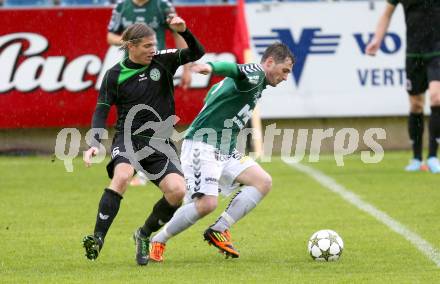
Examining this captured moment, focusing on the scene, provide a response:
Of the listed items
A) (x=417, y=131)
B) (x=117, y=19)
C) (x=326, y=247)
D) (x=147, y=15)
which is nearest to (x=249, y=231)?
(x=326, y=247)

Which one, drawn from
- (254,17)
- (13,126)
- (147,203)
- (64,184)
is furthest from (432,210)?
(13,126)

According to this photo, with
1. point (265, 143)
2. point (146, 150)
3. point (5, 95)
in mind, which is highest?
point (146, 150)

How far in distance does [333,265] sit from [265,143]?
8.16 meters

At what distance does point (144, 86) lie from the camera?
7562 mm

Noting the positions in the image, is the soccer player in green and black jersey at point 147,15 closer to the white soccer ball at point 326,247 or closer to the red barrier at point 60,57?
the red barrier at point 60,57

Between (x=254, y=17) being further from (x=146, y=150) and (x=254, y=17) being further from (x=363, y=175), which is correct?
(x=146, y=150)

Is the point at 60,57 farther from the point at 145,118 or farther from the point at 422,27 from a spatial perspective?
the point at 145,118

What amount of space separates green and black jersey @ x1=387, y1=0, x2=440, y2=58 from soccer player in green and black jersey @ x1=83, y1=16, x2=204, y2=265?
5231 millimetres

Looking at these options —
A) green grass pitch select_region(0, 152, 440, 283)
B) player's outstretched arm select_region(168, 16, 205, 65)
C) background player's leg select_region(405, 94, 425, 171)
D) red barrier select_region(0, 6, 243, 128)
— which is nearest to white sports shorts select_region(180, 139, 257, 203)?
green grass pitch select_region(0, 152, 440, 283)

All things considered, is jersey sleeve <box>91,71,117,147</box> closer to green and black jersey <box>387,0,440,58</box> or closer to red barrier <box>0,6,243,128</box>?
green and black jersey <box>387,0,440,58</box>

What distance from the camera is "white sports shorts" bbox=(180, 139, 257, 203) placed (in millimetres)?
7570

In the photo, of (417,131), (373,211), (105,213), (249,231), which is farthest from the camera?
(417,131)

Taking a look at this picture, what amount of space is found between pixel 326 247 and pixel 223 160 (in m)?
1.02

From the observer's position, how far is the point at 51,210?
398 inches
